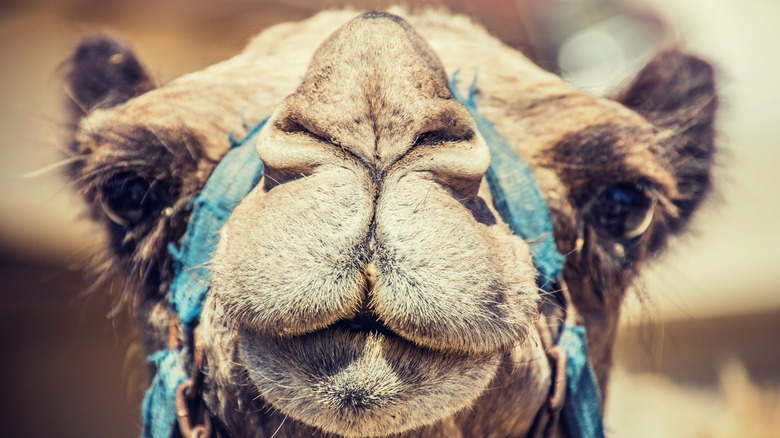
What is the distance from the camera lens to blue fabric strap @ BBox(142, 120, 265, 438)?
105 inches

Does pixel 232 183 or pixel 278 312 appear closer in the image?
pixel 278 312

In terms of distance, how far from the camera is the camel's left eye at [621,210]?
116 inches

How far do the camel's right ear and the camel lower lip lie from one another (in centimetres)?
198

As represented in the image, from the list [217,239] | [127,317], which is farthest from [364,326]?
[127,317]

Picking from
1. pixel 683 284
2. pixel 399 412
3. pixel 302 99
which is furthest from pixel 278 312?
pixel 683 284

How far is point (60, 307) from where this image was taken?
9.42m

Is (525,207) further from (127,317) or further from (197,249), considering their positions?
(127,317)

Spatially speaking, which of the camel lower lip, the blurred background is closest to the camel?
the camel lower lip

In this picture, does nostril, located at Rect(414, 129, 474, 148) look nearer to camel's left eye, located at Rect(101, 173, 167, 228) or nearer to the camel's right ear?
camel's left eye, located at Rect(101, 173, 167, 228)

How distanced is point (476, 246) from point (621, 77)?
2.16m

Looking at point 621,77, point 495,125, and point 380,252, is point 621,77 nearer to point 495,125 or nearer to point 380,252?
point 495,125

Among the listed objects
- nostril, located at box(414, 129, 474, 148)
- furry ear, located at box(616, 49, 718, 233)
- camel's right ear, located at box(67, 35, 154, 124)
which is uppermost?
nostril, located at box(414, 129, 474, 148)

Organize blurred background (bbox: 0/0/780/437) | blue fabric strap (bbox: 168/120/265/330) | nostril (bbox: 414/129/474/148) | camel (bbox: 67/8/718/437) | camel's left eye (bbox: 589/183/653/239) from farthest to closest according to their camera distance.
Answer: blurred background (bbox: 0/0/780/437), camel's left eye (bbox: 589/183/653/239), blue fabric strap (bbox: 168/120/265/330), nostril (bbox: 414/129/474/148), camel (bbox: 67/8/718/437)

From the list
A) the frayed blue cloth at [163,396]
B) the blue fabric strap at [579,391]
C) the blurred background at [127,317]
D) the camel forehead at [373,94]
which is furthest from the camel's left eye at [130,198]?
the blurred background at [127,317]
